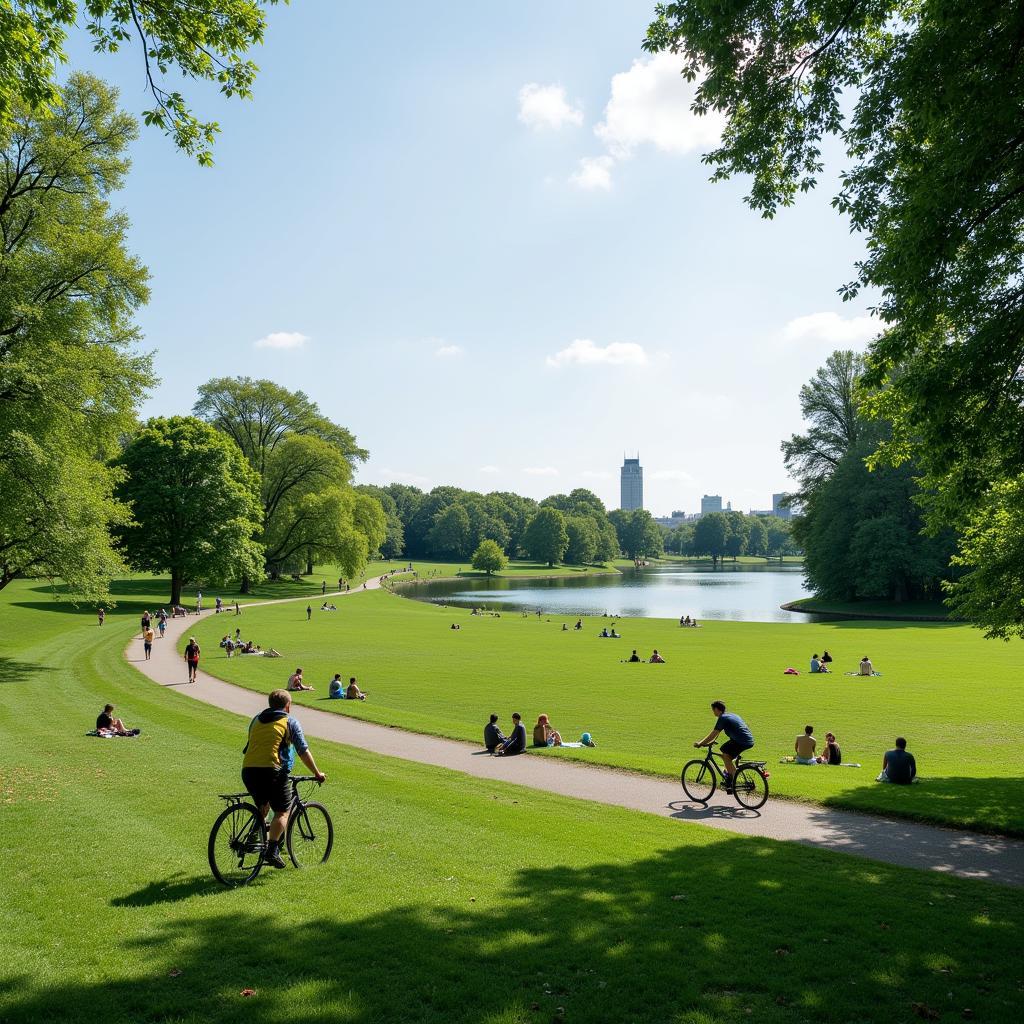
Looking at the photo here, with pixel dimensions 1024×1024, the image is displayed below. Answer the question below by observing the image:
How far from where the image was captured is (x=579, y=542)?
182 meters

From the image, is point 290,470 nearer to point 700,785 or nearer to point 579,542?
point 700,785

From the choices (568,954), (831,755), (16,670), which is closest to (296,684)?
(16,670)

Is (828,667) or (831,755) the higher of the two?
(831,755)

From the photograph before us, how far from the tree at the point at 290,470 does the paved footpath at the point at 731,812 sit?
64651mm

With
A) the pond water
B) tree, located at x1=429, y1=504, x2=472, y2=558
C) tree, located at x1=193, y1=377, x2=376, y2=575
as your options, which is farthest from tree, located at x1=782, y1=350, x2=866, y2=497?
tree, located at x1=429, y1=504, x2=472, y2=558

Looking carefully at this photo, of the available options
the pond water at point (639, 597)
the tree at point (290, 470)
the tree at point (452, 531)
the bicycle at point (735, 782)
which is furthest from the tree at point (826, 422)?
the tree at point (452, 531)

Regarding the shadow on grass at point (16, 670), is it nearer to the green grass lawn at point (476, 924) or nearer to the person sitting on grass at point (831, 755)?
the green grass lawn at point (476, 924)

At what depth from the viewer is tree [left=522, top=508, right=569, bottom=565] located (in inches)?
6781

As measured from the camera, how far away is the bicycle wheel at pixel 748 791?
43.5 ft

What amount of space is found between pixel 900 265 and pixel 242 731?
1828 cm

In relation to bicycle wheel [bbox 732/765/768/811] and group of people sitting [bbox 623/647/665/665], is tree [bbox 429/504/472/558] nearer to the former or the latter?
group of people sitting [bbox 623/647/665/665]

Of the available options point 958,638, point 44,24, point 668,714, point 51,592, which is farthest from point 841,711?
point 51,592

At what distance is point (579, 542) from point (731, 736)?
556 ft

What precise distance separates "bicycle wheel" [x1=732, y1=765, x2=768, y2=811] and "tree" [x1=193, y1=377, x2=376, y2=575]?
74929 mm
